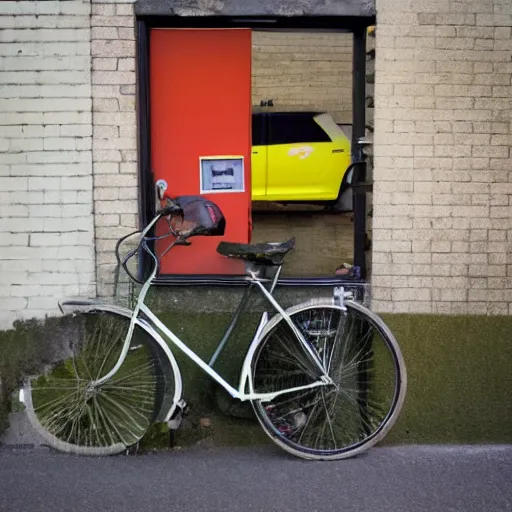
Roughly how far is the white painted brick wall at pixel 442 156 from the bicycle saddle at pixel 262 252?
0.75 m

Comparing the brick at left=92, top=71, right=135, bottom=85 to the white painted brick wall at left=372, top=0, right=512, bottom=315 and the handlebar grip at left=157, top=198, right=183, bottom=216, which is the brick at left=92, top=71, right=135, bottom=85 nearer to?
the handlebar grip at left=157, top=198, right=183, bottom=216

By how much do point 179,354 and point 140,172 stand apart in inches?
48.1

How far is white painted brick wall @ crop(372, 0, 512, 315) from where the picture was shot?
5766mm

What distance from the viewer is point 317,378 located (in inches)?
213

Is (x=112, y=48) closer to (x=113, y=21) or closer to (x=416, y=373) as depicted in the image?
(x=113, y=21)

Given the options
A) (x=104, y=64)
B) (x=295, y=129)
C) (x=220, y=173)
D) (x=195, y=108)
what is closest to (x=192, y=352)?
(x=220, y=173)

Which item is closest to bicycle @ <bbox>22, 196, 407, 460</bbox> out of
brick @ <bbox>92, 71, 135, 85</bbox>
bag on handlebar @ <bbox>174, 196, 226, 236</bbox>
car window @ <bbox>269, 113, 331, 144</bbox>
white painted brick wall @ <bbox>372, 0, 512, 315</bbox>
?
bag on handlebar @ <bbox>174, 196, 226, 236</bbox>

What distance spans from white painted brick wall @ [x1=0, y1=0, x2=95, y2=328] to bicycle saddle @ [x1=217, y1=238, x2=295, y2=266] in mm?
1002

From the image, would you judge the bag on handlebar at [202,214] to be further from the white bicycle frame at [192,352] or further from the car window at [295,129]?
the car window at [295,129]

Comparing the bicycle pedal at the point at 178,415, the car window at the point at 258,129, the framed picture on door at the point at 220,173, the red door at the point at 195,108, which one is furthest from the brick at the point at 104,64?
the bicycle pedal at the point at 178,415

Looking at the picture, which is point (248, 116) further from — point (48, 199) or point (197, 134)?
point (48, 199)

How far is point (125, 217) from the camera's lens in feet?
19.0

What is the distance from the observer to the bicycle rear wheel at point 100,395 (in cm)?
544

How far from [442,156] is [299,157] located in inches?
124
